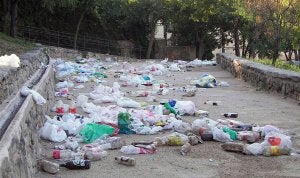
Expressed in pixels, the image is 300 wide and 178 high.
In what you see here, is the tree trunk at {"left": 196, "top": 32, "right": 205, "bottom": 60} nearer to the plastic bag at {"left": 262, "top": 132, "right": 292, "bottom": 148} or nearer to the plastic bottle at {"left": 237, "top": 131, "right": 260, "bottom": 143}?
the plastic bottle at {"left": 237, "top": 131, "right": 260, "bottom": 143}

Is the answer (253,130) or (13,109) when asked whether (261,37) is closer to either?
(253,130)

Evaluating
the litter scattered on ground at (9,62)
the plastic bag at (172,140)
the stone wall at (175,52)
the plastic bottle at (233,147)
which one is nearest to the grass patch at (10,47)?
the litter scattered on ground at (9,62)

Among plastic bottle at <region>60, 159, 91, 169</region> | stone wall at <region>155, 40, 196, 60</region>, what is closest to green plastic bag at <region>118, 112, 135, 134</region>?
plastic bottle at <region>60, 159, 91, 169</region>

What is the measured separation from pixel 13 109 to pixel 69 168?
843 millimetres

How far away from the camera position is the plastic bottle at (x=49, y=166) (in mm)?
4746

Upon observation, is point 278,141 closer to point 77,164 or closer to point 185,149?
point 185,149

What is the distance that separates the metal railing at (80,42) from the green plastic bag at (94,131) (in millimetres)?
21864

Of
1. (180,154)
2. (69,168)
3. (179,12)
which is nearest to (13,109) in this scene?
(69,168)

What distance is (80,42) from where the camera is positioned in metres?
31.7

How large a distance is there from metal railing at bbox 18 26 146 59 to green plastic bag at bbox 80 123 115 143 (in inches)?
861

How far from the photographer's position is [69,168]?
4.93m

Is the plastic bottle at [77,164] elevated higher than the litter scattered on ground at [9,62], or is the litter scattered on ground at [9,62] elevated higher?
the litter scattered on ground at [9,62]

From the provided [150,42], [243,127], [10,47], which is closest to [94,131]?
[243,127]

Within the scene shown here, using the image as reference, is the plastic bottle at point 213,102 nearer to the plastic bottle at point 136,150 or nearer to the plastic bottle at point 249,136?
the plastic bottle at point 249,136
